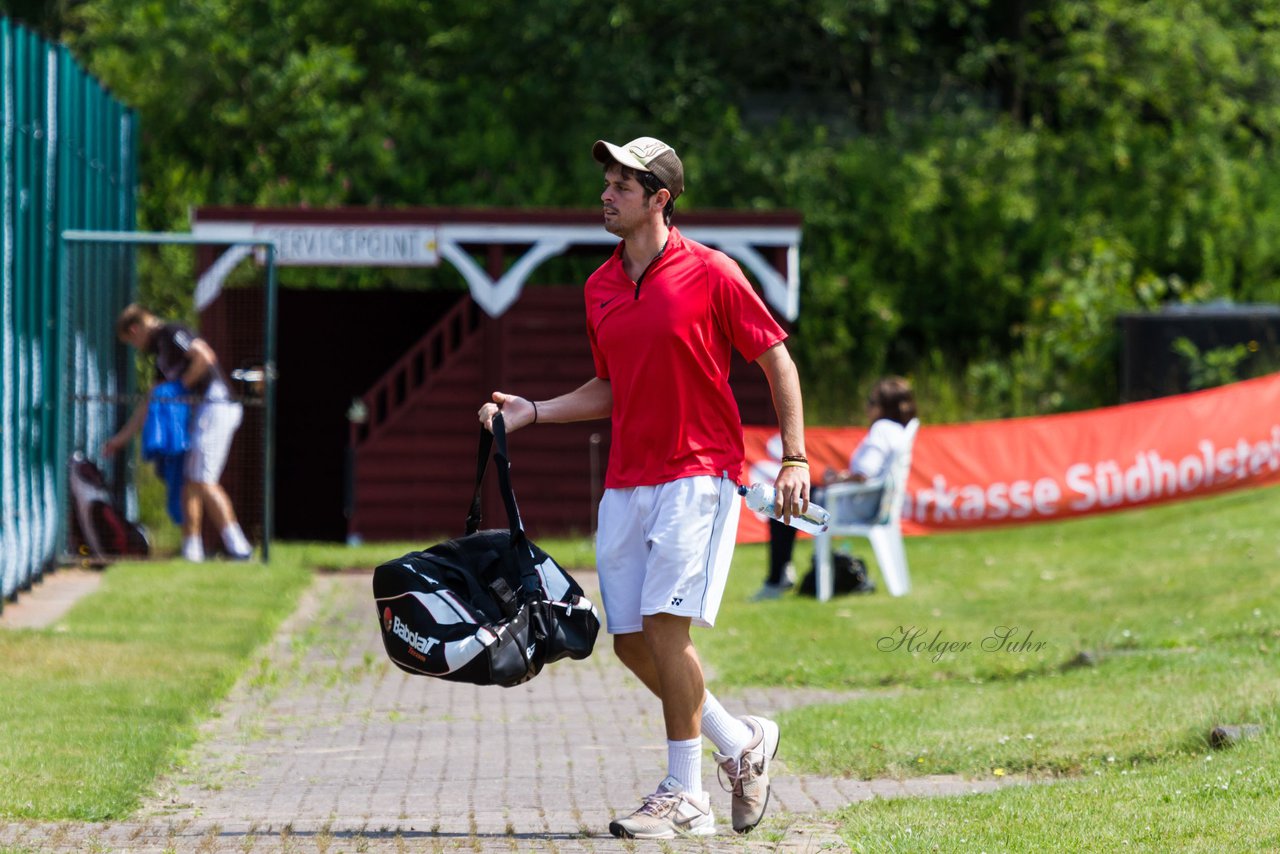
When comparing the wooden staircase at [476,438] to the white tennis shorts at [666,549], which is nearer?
the white tennis shorts at [666,549]

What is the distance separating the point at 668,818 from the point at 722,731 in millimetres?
307

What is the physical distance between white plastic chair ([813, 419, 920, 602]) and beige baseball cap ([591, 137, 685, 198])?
6799 mm

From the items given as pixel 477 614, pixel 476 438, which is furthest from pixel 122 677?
pixel 476 438

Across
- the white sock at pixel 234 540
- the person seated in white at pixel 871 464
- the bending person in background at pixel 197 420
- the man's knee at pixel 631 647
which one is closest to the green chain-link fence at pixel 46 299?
the bending person in background at pixel 197 420

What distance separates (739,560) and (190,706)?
772 centimetres

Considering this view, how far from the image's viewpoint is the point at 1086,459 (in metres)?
16.9

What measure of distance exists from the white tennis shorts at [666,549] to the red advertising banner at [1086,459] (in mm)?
11176

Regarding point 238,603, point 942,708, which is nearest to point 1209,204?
point 238,603

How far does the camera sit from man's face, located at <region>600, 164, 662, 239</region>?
562 centimetres

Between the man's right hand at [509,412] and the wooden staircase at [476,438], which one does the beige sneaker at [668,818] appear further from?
the wooden staircase at [476,438]

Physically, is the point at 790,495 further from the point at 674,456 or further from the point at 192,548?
the point at 192,548

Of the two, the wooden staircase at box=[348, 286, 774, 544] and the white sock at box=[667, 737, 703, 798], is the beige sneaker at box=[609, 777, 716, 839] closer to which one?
the white sock at box=[667, 737, 703, 798]

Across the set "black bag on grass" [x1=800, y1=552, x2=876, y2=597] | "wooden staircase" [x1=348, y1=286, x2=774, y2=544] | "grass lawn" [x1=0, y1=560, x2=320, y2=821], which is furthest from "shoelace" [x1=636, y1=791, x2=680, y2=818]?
"wooden staircase" [x1=348, y1=286, x2=774, y2=544]

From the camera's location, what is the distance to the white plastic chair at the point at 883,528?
12.4 meters
